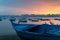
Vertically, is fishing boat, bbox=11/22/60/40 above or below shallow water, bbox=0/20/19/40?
above

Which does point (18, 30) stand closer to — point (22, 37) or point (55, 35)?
point (22, 37)

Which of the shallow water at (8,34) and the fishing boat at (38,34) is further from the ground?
the fishing boat at (38,34)

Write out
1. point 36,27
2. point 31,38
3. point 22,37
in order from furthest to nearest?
point 36,27, point 22,37, point 31,38

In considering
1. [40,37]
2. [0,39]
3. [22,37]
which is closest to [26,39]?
[22,37]

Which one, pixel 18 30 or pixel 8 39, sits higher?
pixel 18 30

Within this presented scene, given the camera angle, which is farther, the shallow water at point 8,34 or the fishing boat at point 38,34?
the shallow water at point 8,34

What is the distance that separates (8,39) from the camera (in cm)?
1775

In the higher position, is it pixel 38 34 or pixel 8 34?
pixel 38 34

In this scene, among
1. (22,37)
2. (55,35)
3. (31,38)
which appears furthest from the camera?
(22,37)

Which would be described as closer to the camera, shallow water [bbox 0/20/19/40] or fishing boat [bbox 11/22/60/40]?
fishing boat [bbox 11/22/60/40]

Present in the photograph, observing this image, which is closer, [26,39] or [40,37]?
[40,37]

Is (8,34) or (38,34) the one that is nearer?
(38,34)

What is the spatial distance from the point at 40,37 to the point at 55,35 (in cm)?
146

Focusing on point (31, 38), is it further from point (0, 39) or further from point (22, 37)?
point (0, 39)
